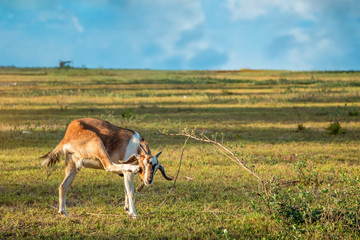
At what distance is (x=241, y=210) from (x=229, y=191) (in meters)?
1.22

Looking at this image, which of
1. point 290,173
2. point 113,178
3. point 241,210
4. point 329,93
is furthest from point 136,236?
point 329,93

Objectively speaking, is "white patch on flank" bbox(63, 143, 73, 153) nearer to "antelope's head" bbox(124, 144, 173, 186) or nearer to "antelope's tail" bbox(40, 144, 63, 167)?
"antelope's tail" bbox(40, 144, 63, 167)

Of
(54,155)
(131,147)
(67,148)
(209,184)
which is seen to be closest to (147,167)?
(131,147)

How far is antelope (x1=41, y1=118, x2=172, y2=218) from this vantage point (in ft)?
21.7

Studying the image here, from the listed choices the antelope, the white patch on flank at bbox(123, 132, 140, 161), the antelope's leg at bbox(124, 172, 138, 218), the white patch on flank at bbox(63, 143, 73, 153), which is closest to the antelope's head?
the antelope

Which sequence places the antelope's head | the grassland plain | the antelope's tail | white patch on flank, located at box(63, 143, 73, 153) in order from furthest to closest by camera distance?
the antelope's tail, white patch on flank, located at box(63, 143, 73, 153), the grassland plain, the antelope's head

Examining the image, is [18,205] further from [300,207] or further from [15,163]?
[300,207]

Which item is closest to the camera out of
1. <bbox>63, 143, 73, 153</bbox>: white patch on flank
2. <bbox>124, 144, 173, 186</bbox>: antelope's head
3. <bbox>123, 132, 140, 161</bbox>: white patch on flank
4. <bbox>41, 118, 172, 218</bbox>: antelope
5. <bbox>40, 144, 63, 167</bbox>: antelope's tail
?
<bbox>124, 144, 173, 186</bbox>: antelope's head

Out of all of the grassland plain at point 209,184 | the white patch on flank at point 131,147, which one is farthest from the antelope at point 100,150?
the grassland plain at point 209,184

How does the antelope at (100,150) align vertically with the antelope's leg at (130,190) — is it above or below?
above

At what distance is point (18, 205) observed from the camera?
7793mm

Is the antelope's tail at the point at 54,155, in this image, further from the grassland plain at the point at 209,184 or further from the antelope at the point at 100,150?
the grassland plain at the point at 209,184

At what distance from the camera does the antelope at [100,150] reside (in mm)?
6613

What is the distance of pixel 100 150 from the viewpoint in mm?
6645
